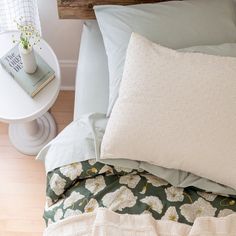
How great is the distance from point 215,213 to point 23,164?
0.95m

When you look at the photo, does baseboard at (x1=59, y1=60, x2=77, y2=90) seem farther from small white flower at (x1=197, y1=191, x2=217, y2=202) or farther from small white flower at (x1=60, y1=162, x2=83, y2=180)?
small white flower at (x1=197, y1=191, x2=217, y2=202)

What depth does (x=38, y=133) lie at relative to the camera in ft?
6.36

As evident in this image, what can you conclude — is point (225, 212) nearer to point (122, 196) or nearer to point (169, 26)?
point (122, 196)

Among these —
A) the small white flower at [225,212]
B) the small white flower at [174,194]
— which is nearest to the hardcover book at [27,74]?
the small white flower at [174,194]

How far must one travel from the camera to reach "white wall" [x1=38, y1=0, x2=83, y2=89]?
171 cm

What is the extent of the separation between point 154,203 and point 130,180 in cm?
10

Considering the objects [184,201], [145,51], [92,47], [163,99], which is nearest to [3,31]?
[92,47]

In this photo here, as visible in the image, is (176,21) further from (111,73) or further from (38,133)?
(38,133)

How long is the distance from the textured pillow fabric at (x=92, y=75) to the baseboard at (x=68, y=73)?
341 mm

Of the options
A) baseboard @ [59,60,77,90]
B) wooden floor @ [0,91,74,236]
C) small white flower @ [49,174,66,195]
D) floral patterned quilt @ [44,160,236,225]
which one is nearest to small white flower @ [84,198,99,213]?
floral patterned quilt @ [44,160,236,225]

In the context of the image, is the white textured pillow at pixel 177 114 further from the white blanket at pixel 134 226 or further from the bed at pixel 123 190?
the white blanket at pixel 134 226

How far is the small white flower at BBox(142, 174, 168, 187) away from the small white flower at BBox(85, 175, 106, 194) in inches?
5.2

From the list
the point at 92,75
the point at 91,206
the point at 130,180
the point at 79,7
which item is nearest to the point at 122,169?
the point at 130,180

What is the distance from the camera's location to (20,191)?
73.1 inches
